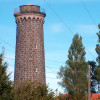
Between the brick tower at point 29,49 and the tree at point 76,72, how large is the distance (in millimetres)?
5678

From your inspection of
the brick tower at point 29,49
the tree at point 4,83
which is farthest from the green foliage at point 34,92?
the brick tower at point 29,49

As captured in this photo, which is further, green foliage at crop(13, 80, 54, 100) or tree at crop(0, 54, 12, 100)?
green foliage at crop(13, 80, 54, 100)

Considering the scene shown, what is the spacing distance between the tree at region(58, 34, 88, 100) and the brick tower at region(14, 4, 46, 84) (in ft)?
18.6

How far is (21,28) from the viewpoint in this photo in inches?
3103

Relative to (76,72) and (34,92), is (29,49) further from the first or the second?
(34,92)

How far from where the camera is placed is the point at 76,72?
7419 centimetres

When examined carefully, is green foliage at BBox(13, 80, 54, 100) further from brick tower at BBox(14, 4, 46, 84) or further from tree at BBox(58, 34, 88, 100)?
brick tower at BBox(14, 4, 46, 84)

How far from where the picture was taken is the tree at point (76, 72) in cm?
7181

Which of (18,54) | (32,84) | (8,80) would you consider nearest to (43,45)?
(18,54)

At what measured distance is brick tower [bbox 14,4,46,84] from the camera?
254 feet

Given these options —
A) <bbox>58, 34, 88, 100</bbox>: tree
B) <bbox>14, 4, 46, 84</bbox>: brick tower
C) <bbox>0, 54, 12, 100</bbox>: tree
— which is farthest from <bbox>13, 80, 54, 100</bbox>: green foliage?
<bbox>14, 4, 46, 84</bbox>: brick tower

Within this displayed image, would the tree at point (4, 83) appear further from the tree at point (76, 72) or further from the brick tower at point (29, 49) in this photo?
the brick tower at point (29, 49)

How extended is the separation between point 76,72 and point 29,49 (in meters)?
11.7

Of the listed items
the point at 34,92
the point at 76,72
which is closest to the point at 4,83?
the point at 34,92
